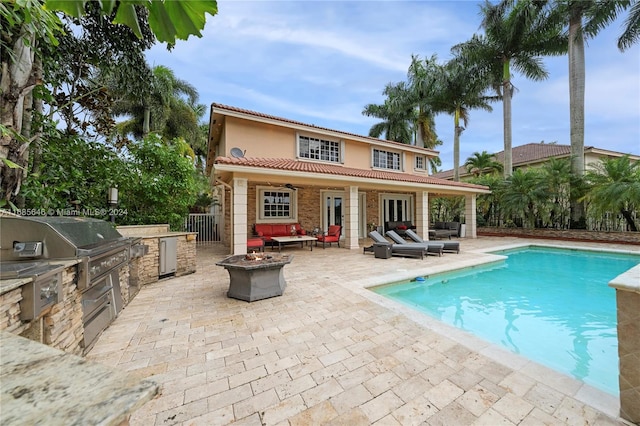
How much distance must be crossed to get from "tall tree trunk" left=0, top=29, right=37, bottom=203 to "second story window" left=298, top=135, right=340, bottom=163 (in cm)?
945

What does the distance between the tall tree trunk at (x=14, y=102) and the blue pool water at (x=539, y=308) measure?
7429mm

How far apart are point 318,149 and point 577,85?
15929 millimetres

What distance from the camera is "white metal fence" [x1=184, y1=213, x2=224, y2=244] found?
1508 cm

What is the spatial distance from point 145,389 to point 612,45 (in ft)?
81.4

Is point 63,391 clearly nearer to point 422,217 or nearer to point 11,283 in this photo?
point 11,283

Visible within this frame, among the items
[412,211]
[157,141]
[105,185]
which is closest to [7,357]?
[105,185]

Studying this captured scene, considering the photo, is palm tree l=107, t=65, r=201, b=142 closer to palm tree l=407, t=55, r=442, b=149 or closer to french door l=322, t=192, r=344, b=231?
french door l=322, t=192, r=344, b=231

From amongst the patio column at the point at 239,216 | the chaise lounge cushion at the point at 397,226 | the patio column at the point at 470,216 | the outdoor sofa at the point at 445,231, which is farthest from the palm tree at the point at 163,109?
the patio column at the point at 470,216

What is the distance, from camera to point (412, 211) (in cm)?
1823

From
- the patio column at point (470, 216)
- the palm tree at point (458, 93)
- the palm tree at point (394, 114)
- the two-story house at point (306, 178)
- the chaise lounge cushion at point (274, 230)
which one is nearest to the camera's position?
the two-story house at point (306, 178)

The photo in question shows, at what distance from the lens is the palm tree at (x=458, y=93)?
Answer: 20.1m

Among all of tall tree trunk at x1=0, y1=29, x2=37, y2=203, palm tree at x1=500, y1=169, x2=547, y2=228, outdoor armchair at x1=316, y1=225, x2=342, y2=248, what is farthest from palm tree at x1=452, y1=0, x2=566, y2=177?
tall tree trunk at x1=0, y1=29, x2=37, y2=203

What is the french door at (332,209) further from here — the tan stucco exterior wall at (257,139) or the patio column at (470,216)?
the patio column at (470,216)

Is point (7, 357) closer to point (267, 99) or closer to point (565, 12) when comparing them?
point (267, 99)
